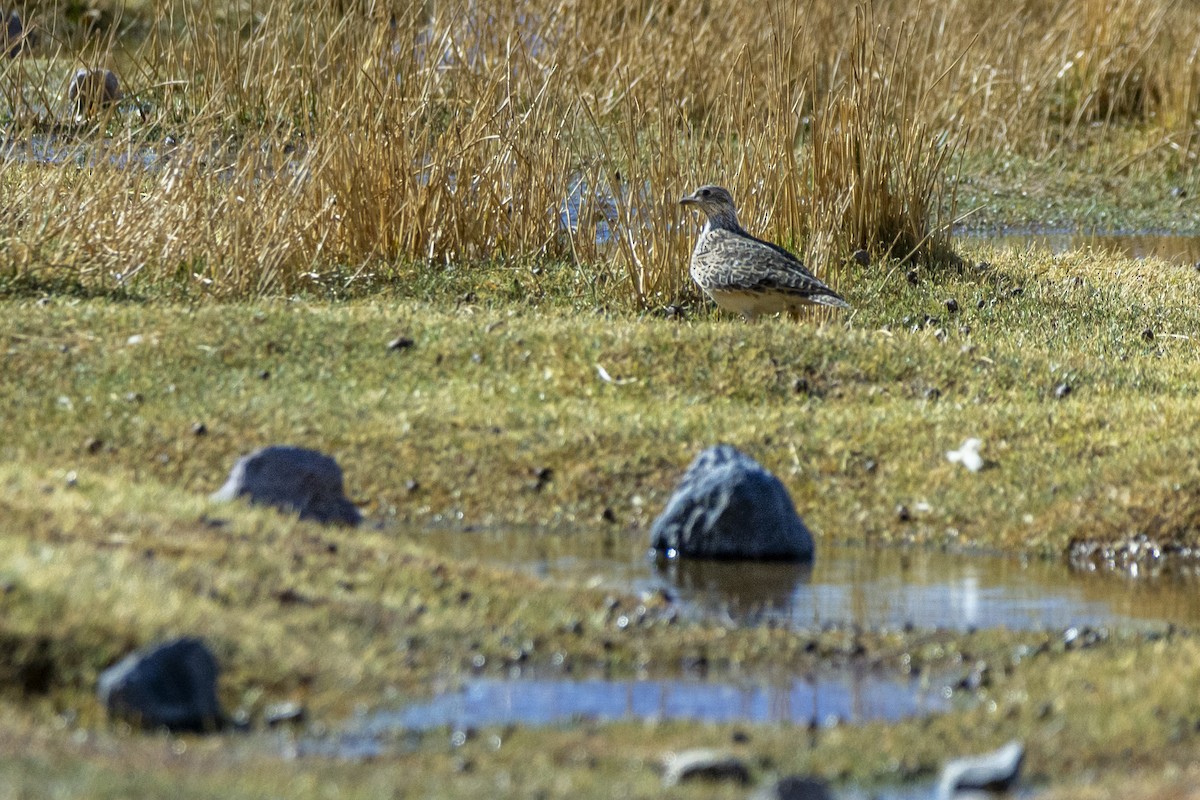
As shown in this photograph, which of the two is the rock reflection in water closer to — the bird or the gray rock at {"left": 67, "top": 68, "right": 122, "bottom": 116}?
the bird

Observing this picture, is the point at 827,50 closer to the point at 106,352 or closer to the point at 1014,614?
the point at 106,352

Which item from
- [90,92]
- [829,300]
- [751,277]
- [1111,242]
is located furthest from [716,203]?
[1111,242]

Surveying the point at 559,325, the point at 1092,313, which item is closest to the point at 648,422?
the point at 559,325

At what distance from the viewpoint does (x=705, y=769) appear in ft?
15.8

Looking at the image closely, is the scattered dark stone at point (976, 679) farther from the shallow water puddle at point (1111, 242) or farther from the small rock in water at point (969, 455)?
the shallow water puddle at point (1111, 242)

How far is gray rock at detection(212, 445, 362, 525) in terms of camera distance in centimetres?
750

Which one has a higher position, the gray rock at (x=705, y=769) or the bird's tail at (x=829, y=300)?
the bird's tail at (x=829, y=300)

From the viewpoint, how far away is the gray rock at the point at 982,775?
4.85 meters

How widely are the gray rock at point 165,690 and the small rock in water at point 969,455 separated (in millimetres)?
4480

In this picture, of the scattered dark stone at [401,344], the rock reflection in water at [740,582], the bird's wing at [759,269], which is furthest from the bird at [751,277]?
the rock reflection in water at [740,582]

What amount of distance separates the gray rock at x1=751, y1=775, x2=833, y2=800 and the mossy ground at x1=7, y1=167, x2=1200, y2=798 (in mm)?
229

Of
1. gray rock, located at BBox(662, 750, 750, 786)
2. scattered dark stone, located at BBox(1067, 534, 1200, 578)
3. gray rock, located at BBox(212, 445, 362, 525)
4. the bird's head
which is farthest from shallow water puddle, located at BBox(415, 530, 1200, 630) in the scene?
the bird's head

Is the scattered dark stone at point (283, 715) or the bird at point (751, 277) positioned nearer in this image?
the scattered dark stone at point (283, 715)

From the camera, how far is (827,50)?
1788 centimetres
